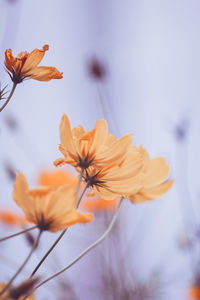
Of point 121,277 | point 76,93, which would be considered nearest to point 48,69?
point 121,277

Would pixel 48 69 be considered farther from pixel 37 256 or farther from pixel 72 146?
pixel 37 256

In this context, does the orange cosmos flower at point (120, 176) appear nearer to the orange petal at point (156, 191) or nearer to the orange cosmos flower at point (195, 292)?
the orange petal at point (156, 191)

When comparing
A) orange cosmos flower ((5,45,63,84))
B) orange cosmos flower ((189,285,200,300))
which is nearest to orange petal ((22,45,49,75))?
orange cosmos flower ((5,45,63,84))

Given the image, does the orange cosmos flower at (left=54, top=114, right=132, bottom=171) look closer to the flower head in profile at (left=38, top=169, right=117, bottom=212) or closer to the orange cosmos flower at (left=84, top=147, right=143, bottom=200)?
the orange cosmos flower at (left=84, top=147, right=143, bottom=200)

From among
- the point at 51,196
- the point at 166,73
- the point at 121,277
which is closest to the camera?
the point at 51,196

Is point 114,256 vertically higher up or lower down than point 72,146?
lower down

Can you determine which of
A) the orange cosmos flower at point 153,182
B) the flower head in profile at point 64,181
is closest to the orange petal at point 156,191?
the orange cosmos flower at point 153,182
